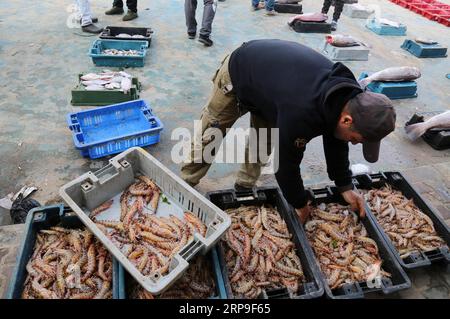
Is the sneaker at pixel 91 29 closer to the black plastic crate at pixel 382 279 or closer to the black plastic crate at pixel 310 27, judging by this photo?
the black plastic crate at pixel 310 27

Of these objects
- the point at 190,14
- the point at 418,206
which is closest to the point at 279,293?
the point at 418,206

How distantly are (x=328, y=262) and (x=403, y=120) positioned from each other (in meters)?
3.97

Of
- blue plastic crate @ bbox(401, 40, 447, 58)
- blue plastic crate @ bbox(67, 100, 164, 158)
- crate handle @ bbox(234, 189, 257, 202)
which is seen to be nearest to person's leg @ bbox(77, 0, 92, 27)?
blue plastic crate @ bbox(67, 100, 164, 158)

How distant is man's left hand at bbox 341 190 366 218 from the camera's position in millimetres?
3229

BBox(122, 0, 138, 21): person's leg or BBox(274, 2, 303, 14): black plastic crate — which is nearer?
BBox(122, 0, 138, 21): person's leg

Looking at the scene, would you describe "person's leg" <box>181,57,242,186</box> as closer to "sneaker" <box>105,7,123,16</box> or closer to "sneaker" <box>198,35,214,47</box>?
"sneaker" <box>198,35,214,47</box>

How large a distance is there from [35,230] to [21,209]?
783mm

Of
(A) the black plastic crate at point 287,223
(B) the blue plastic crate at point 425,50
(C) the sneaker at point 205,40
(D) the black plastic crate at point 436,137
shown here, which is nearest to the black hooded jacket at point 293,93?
(A) the black plastic crate at point 287,223

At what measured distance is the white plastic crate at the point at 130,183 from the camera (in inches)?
93.0

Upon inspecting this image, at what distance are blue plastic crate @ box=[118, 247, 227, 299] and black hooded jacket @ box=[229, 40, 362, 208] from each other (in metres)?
0.80

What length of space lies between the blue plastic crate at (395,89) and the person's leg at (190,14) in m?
3.88

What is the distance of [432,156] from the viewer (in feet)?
16.9

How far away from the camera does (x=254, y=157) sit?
143 inches
